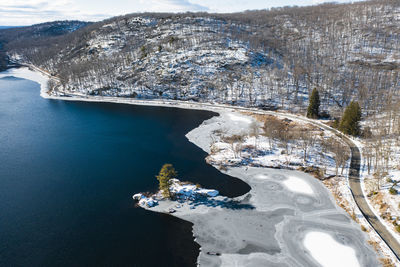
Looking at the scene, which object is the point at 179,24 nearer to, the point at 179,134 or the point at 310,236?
the point at 179,134

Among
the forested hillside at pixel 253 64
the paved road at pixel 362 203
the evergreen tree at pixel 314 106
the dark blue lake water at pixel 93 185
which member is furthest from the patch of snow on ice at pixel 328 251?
the forested hillside at pixel 253 64


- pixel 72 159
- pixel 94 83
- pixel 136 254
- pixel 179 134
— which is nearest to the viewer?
pixel 136 254

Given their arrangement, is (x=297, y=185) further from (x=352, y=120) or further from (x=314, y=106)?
(x=314, y=106)

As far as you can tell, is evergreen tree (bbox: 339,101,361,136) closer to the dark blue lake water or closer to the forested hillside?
the forested hillside

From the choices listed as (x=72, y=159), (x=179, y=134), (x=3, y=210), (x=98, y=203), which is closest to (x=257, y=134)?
(x=179, y=134)

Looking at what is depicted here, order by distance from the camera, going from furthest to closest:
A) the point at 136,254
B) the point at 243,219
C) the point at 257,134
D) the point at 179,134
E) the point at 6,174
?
1. the point at 179,134
2. the point at 257,134
3. the point at 6,174
4. the point at 243,219
5. the point at 136,254

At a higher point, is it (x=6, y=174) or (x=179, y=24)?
(x=179, y=24)
